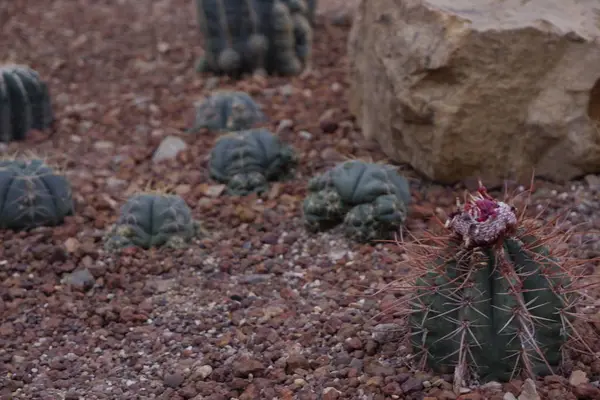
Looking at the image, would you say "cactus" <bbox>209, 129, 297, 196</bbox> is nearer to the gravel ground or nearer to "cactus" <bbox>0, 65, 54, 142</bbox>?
the gravel ground

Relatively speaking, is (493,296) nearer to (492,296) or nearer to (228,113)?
(492,296)

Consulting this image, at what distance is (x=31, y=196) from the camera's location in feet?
14.2

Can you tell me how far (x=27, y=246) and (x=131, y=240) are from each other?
47 cm

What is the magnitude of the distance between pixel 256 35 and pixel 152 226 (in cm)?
227

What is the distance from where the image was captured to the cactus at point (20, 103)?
537 centimetres

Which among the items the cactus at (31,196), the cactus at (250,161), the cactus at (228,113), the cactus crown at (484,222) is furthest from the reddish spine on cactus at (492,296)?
the cactus at (228,113)

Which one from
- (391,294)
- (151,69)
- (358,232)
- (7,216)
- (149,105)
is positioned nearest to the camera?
(391,294)

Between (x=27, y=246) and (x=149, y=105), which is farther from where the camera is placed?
(x=149, y=105)

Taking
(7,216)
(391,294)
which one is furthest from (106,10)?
(391,294)

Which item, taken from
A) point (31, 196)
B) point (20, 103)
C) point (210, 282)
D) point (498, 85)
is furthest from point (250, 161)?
point (20, 103)

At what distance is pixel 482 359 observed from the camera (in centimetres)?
277

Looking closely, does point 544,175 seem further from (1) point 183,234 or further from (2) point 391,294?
(1) point 183,234

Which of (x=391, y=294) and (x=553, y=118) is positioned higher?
(x=553, y=118)

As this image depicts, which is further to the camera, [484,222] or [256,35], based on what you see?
[256,35]
